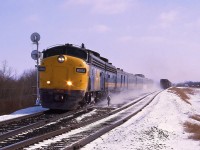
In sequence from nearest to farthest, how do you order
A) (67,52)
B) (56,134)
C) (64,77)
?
1. (56,134)
2. (64,77)
3. (67,52)

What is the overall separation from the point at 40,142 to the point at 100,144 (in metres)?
1.61

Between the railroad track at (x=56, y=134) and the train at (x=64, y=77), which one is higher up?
the train at (x=64, y=77)

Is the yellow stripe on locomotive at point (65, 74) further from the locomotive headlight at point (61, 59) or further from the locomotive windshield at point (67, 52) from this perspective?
the locomotive windshield at point (67, 52)

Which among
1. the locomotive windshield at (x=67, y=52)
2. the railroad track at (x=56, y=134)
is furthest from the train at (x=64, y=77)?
the railroad track at (x=56, y=134)

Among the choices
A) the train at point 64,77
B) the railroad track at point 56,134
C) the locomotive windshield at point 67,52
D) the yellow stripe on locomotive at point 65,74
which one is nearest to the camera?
the railroad track at point 56,134

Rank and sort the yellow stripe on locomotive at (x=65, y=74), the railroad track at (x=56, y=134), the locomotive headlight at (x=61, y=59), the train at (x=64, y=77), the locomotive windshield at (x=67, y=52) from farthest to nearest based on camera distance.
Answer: the locomotive windshield at (x=67, y=52)
the locomotive headlight at (x=61, y=59)
the yellow stripe on locomotive at (x=65, y=74)
the train at (x=64, y=77)
the railroad track at (x=56, y=134)

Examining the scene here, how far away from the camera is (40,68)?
61.0 ft

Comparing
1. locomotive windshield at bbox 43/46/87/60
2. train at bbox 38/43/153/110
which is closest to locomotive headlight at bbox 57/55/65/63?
train at bbox 38/43/153/110

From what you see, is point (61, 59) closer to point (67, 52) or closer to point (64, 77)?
point (67, 52)

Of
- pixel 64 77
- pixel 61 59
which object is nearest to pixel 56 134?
pixel 64 77

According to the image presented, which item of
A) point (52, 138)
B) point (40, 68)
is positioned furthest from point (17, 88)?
point (52, 138)

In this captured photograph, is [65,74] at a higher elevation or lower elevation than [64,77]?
higher

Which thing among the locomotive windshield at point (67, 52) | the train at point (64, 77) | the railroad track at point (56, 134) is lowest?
the railroad track at point (56, 134)

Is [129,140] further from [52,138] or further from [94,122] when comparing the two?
[94,122]
